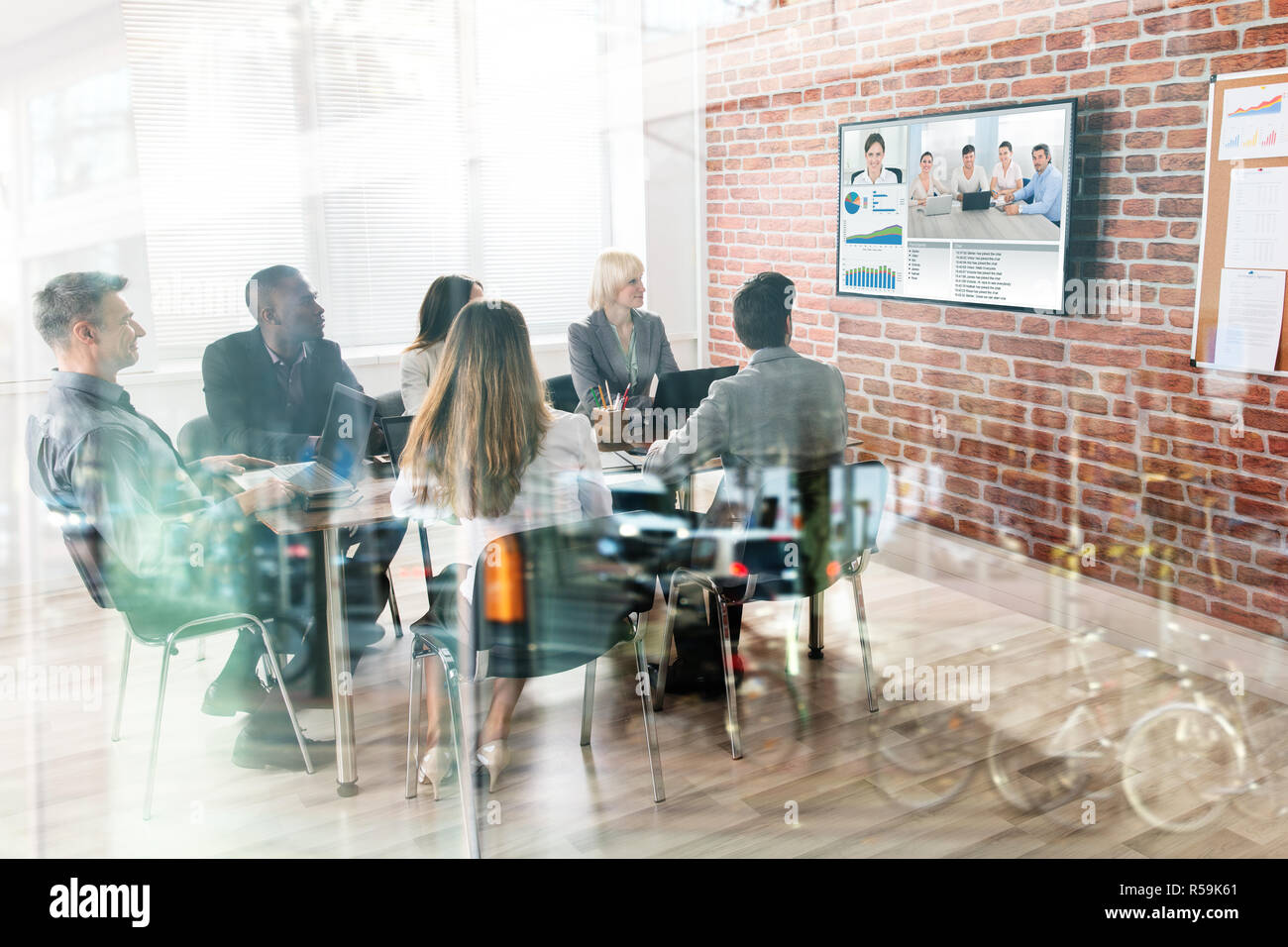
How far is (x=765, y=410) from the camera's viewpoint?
2764mm

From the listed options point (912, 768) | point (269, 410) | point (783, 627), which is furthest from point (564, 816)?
Answer: point (269, 410)

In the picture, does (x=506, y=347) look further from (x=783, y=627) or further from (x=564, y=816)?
(x=783, y=627)

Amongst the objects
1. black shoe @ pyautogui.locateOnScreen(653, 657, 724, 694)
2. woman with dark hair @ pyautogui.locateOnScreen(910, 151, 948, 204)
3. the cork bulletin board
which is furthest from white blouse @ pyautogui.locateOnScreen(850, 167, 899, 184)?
black shoe @ pyautogui.locateOnScreen(653, 657, 724, 694)

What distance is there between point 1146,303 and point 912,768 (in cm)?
165

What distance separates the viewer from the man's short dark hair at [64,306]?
246 centimetres

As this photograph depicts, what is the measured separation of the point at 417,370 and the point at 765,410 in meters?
1.35

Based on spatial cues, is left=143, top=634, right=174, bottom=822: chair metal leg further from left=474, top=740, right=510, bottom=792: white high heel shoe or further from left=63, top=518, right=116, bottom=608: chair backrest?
left=474, top=740, right=510, bottom=792: white high heel shoe

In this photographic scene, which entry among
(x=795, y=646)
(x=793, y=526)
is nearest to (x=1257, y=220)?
(x=793, y=526)

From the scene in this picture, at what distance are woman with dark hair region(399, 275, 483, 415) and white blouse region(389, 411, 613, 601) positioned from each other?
44.9 inches

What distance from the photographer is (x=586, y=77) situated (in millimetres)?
5168

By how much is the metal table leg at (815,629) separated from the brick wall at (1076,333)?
0.91 m

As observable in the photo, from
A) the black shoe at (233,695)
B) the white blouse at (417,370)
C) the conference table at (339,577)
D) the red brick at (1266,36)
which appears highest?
the red brick at (1266,36)

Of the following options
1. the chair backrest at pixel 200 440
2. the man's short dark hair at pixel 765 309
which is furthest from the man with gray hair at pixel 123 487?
the man's short dark hair at pixel 765 309

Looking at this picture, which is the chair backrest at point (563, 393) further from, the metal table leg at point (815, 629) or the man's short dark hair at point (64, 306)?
the man's short dark hair at point (64, 306)
